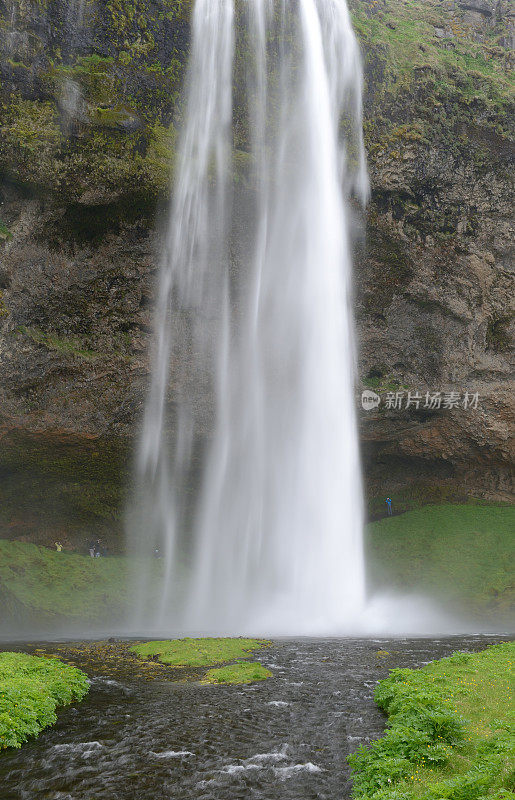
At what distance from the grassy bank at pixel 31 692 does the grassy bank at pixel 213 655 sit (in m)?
3.20

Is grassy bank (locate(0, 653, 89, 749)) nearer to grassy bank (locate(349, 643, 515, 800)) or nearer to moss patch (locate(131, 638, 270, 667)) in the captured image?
moss patch (locate(131, 638, 270, 667))

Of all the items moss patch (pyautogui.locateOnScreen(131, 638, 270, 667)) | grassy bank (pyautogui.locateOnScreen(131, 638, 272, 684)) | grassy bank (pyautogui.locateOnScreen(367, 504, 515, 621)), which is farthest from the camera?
grassy bank (pyautogui.locateOnScreen(367, 504, 515, 621))

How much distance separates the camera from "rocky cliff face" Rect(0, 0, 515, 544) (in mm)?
27703

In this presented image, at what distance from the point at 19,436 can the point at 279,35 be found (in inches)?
1002

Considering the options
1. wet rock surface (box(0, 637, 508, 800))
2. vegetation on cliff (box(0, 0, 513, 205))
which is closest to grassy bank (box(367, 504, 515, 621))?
wet rock surface (box(0, 637, 508, 800))

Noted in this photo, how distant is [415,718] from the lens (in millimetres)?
8844

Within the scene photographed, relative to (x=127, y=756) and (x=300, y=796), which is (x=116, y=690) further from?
(x=300, y=796)

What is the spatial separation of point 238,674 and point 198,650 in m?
3.74

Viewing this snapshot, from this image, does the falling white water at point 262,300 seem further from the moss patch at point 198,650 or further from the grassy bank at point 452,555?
the moss patch at point 198,650

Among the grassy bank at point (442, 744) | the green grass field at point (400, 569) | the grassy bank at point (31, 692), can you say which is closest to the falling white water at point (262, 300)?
the green grass field at point (400, 569)

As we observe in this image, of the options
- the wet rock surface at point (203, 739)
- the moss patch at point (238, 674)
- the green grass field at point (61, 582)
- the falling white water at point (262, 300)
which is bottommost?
the wet rock surface at point (203, 739)

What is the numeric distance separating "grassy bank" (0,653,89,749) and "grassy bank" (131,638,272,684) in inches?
126

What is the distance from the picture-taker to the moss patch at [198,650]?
16312mm

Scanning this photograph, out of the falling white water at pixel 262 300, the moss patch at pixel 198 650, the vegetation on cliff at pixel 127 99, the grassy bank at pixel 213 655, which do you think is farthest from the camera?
the falling white water at pixel 262 300
